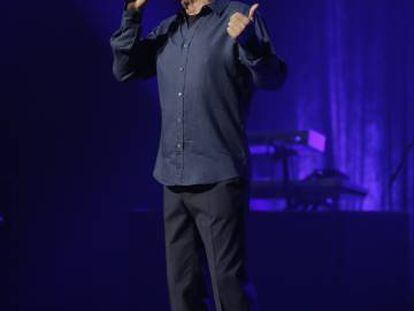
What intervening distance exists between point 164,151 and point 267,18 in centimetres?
454

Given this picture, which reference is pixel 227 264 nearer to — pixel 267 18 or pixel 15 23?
pixel 15 23

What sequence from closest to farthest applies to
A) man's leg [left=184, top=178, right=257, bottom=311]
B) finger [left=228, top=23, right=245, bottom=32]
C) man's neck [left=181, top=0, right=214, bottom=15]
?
finger [left=228, top=23, right=245, bottom=32], man's leg [left=184, top=178, right=257, bottom=311], man's neck [left=181, top=0, right=214, bottom=15]

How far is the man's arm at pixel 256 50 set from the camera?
190 centimetres

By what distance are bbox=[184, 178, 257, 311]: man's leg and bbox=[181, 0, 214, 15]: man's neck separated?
60 cm

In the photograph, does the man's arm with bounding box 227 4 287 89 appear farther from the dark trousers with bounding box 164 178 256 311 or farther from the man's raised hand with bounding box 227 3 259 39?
the dark trousers with bounding box 164 178 256 311

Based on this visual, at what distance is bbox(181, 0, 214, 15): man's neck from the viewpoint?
87.7 inches

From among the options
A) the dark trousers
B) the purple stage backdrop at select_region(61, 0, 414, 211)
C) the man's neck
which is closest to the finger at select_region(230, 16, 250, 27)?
the man's neck

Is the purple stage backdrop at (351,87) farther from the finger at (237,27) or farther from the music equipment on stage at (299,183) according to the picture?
the finger at (237,27)

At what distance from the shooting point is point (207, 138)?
2061 millimetres

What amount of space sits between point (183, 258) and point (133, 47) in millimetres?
704

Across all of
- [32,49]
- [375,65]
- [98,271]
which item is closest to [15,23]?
[32,49]

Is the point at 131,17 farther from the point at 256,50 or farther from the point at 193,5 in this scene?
the point at 256,50

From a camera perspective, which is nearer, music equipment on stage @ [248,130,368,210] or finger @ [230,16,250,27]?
finger @ [230,16,250,27]

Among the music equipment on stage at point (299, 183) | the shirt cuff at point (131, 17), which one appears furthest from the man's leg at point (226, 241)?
the music equipment on stage at point (299, 183)
